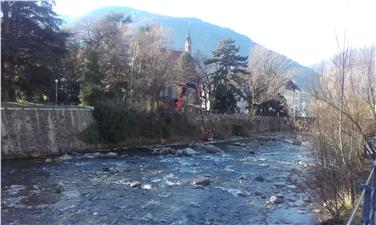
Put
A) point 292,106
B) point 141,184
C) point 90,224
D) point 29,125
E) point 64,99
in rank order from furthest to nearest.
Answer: point 292,106, point 64,99, point 29,125, point 141,184, point 90,224

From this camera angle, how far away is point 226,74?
50.1 metres

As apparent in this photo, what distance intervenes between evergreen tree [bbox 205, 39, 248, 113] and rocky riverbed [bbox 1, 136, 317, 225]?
2536 cm

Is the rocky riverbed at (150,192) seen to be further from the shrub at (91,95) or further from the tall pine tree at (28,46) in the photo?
the shrub at (91,95)

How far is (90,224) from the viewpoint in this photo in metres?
11.4

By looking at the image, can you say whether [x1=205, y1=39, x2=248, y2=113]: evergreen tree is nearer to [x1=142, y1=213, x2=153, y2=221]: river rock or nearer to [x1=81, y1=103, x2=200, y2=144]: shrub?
[x1=81, y1=103, x2=200, y2=144]: shrub

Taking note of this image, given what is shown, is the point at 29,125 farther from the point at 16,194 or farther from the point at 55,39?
the point at 16,194

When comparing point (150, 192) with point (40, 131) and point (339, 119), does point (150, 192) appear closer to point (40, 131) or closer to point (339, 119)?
point (339, 119)

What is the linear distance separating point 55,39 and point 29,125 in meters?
7.59

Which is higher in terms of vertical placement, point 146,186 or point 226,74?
point 226,74

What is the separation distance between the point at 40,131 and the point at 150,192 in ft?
44.6

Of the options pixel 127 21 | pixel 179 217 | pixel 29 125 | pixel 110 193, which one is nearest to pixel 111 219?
pixel 179 217

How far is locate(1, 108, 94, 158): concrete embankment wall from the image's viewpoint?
25.2 metres

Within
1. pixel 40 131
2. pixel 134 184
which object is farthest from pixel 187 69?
pixel 134 184

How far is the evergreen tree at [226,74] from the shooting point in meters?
49.8
